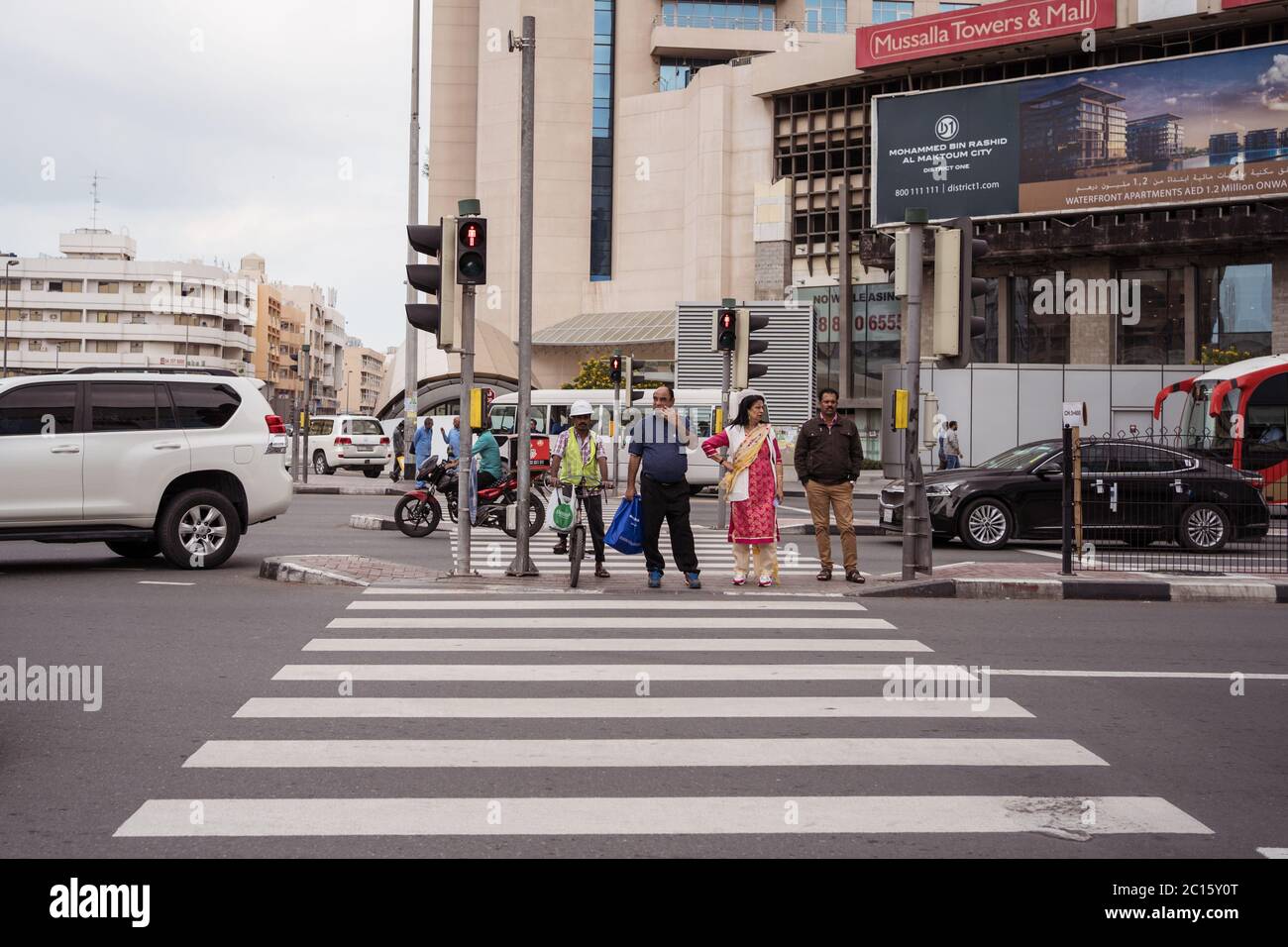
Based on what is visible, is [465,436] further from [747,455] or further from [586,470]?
[747,455]

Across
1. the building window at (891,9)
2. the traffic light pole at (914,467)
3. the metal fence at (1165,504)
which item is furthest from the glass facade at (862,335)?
the traffic light pole at (914,467)

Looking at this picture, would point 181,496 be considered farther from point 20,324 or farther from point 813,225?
point 20,324

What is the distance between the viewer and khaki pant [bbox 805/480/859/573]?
1303 cm

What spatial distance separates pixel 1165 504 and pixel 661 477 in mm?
7685

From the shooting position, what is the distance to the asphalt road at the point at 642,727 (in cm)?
488

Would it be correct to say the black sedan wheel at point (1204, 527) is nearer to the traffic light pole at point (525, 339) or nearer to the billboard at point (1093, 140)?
the traffic light pole at point (525, 339)

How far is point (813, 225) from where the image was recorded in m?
54.8

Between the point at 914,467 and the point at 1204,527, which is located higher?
the point at 914,467

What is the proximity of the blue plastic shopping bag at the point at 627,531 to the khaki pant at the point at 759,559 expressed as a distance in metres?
0.96

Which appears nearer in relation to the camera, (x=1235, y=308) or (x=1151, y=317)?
(x=1235, y=308)

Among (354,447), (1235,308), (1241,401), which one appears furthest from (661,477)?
→ (1235,308)

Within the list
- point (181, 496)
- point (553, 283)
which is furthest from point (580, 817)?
point (553, 283)

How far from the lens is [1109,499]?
16328 millimetres

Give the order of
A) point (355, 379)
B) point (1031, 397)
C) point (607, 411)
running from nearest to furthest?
1. point (607, 411)
2. point (1031, 397)
3. point (355, 379)
